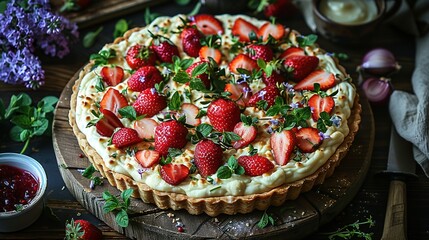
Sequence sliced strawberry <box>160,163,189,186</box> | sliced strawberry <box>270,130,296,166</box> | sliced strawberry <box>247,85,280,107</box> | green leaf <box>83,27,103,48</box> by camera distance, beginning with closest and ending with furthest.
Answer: sliced strawberry <box>160,163,189,186</box> → sliced strawberry <box>270,130,296,166</box> → sliced strawberry <box>247,85,280,107</box> → green leaf <box>83,27,103,48</box>

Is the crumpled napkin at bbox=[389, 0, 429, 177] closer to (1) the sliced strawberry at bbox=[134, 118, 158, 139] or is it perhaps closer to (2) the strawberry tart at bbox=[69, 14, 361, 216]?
(2) the strawberry tart at bbox=[69, 14, 361, 216]

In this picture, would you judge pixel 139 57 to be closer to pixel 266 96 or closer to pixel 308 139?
pixel 266 96

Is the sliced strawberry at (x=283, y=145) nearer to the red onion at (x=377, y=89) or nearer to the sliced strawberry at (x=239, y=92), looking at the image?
the sliced strawberry at (x=239, y=92)

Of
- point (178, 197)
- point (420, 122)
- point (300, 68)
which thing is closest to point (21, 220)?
point (178, 197)

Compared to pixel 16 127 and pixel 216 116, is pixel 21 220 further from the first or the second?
pixel 216 116

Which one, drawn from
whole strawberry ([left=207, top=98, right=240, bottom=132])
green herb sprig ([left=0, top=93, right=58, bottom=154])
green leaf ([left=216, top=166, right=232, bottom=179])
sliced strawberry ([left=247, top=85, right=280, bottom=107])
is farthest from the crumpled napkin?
green herb sprig ([left=0, top=93, right=58, bottom=154])

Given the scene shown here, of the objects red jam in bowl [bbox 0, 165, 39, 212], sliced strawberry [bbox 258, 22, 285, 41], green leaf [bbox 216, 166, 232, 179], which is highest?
sliced strawberry [bbox 258, 22, 285, 41]

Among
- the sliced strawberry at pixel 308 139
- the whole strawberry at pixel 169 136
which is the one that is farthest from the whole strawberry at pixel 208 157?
the sliced strawberry at pixel 308 139
